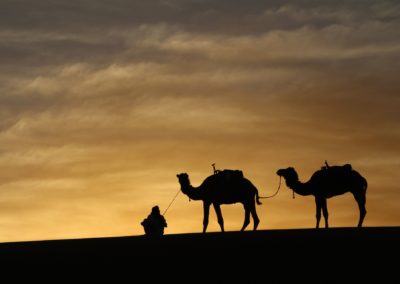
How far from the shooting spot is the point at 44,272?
96.4 ft

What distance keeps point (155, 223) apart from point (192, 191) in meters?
3.15

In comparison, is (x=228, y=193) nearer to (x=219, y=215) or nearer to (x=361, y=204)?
(x=219, y=215)

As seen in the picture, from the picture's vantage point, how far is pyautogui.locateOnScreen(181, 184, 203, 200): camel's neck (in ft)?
130

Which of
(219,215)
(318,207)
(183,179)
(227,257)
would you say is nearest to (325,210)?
(318,207)

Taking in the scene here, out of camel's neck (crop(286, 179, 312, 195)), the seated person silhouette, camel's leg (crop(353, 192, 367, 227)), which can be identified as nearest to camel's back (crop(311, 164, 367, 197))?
camel's leg (crop(353, 192, 367, 227))

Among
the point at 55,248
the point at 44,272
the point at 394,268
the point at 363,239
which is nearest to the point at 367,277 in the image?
the point at 394,268

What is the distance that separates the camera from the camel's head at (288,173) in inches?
1548

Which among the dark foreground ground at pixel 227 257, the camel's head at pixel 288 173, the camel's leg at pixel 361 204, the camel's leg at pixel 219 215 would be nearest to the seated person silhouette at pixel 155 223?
the dark foreground ground at pixel 227 257

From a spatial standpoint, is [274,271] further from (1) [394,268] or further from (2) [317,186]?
(2) [317,186]

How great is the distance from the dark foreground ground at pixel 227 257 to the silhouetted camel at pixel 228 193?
2.92m

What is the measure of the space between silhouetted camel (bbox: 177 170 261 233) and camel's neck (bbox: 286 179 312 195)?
4.14 ft

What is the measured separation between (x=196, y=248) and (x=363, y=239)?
5.10 m

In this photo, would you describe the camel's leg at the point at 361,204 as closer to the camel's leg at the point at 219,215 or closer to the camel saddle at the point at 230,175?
the camel saddle at the point at 230,175

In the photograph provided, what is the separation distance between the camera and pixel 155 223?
37312 mm
